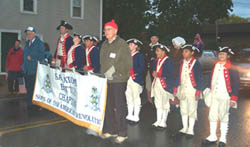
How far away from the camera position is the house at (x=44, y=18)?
1595cm

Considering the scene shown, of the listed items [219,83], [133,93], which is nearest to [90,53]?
[133,93]

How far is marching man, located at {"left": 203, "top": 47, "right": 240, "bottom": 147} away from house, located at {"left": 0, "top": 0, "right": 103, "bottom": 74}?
12830 millimetres

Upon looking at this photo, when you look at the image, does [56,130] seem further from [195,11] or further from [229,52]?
[195,11]

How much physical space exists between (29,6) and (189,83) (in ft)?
43.0

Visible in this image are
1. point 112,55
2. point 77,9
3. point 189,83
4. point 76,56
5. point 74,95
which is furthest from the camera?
point 77,9

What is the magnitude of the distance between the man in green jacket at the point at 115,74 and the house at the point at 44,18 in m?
11.8

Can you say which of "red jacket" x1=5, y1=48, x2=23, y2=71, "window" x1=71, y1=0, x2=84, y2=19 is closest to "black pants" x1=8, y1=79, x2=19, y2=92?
"red jacket" x1=5, y1=48, x2=23, y2=71

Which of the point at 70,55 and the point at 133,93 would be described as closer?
the point at 133,93

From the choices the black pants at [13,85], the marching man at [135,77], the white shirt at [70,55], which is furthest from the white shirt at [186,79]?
the black pants at [13,85]

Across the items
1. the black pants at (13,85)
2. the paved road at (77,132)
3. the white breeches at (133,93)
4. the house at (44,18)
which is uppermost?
the house at (44,18)

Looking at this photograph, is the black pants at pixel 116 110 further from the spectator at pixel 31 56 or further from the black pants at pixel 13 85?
the black pants at pixel 13 85

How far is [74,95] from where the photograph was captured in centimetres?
585

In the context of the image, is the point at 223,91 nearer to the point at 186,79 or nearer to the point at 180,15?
the point at 186,79

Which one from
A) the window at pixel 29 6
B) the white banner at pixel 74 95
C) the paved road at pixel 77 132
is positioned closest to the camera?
the white banner at pixel 74 95
